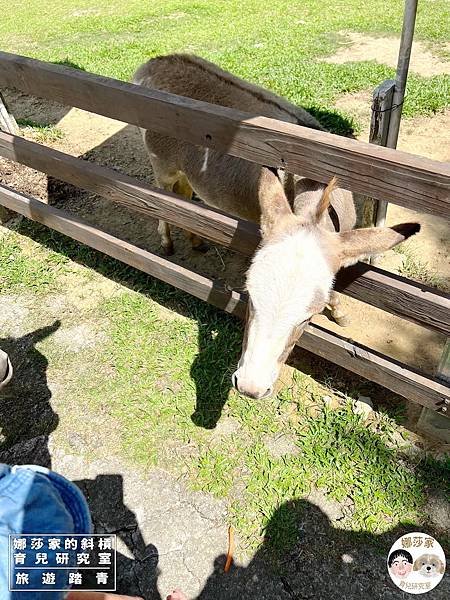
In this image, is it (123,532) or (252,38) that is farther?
(252,38)

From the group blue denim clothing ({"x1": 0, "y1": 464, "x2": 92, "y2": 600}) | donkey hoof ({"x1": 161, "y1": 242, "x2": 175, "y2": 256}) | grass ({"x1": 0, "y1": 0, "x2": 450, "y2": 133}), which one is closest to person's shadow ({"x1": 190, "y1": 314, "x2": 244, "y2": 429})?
donkey hoof ({"x1": 161, "y1": 242, "x2": 175, "y2": 256})

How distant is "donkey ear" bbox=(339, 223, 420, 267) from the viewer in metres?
2.12

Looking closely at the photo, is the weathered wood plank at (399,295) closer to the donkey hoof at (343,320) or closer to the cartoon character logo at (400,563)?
the donkey hoof at (343,320)

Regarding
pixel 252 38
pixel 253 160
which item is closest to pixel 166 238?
pixel 253 160

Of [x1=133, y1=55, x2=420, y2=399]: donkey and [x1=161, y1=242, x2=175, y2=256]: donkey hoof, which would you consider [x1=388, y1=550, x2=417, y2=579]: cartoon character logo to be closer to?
[x1=133, y1=55, x2=420, y2=399]: donkey

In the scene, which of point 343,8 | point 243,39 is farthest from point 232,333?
point 343,8

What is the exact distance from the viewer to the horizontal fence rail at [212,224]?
231cm

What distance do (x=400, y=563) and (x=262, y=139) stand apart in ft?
7.92

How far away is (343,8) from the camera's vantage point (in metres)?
10.2

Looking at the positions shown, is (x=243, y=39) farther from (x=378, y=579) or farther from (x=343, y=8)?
(x=378, y=579)

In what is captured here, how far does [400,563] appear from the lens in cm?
244

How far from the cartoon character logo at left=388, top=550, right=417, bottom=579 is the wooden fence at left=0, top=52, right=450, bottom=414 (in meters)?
0.84

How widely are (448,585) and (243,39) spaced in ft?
32.5

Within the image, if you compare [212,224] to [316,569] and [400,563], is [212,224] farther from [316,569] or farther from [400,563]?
[400,563]
